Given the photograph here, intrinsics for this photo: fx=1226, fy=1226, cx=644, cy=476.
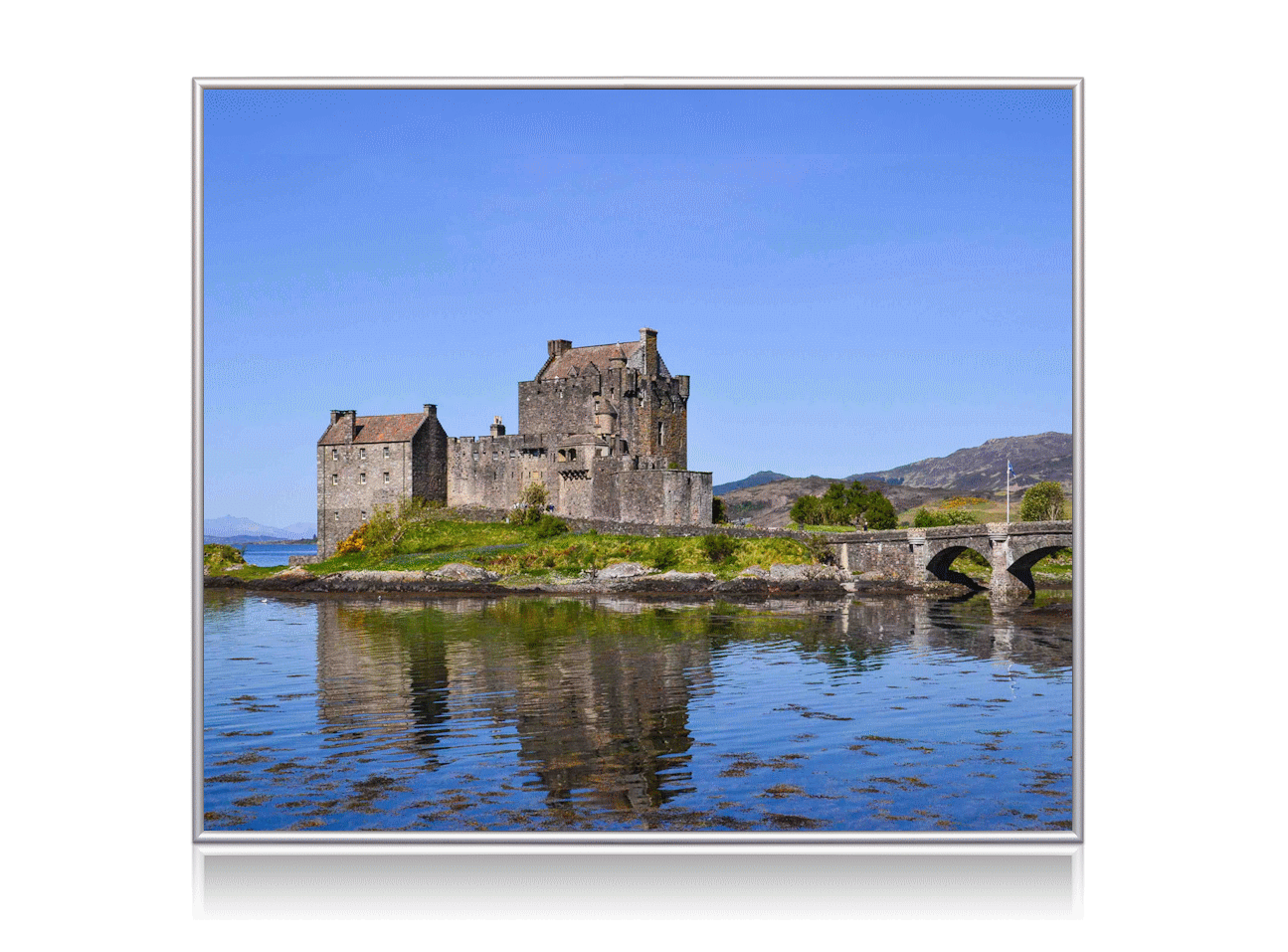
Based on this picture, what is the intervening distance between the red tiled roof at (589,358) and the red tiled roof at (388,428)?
4.98 meters

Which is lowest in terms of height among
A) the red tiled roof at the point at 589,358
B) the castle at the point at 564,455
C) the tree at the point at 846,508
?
the tree at the point at 846,508

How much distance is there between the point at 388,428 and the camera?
43.4 meters

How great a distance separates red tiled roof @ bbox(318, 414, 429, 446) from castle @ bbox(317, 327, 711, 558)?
0.04m

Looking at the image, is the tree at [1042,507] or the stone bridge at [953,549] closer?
the tree at [1042,507]

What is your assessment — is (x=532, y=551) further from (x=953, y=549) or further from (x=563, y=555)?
(x=953, y=549)

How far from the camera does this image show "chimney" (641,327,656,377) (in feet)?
144

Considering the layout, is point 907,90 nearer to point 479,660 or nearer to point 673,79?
point 673,79

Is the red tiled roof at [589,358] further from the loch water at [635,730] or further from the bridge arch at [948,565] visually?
the loch water at [635,730]

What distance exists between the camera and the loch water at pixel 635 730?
10.1m

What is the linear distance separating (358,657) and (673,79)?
40.0 ft

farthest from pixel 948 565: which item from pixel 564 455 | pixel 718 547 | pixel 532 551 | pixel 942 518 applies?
pixel 564 455

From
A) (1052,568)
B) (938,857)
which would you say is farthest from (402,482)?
(938,857)

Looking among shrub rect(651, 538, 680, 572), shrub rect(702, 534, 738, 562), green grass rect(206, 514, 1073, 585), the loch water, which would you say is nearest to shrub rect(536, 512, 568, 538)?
green grass rect(206, 514, 1073, 585)

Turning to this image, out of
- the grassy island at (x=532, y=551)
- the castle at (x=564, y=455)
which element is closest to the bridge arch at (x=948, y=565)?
the grassy island at (x=532, y=551)
